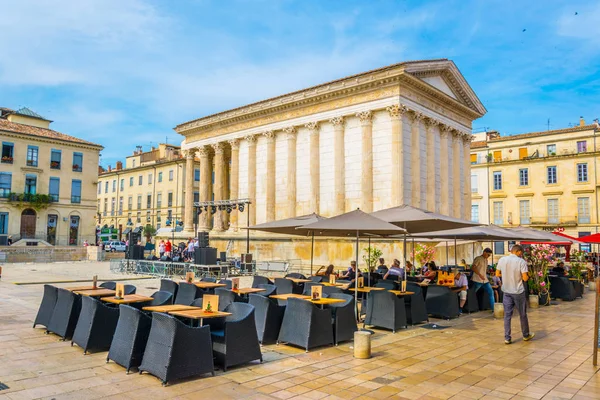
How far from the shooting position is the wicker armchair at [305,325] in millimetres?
7699

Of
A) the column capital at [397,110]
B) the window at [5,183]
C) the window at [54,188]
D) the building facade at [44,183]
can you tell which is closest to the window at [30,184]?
the building facade at [44,183]

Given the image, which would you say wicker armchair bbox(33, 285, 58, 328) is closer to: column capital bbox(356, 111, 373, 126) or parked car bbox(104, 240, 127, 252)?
column capital bbox(356, 111, 373, 126)

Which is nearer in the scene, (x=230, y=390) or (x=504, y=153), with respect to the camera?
(x=230, y=390)

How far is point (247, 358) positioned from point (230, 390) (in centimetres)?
105

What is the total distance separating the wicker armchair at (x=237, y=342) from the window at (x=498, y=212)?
42.7m

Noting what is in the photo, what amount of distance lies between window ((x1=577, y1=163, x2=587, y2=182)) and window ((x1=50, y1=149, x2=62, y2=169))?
46.8 m

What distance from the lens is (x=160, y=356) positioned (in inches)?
230

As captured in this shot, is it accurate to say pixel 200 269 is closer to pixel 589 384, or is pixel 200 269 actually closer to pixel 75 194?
pixel 589 384

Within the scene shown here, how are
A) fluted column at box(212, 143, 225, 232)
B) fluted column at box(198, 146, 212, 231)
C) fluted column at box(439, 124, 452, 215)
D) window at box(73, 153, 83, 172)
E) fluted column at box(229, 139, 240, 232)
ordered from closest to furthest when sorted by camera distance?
1. fluted column at box(439, 124, 452, 215)
2. fluted column at box(229, 139, 240, 232)
3. fluted column at box(212, 143, 225, 232)
4. fluted column at box(198, 146, 212, 231)
5. window at box(73, 153, 83, 172)

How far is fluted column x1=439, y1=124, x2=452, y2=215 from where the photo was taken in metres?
27.7

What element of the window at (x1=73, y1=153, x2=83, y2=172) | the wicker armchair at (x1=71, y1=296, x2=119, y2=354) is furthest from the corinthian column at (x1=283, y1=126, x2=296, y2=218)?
the window at (x1=73, y1=153, x2=83, y2=172)

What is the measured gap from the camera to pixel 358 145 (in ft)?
85.1

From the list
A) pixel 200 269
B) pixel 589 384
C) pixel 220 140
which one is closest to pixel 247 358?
pixel 589 384

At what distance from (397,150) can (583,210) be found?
2537 cm
